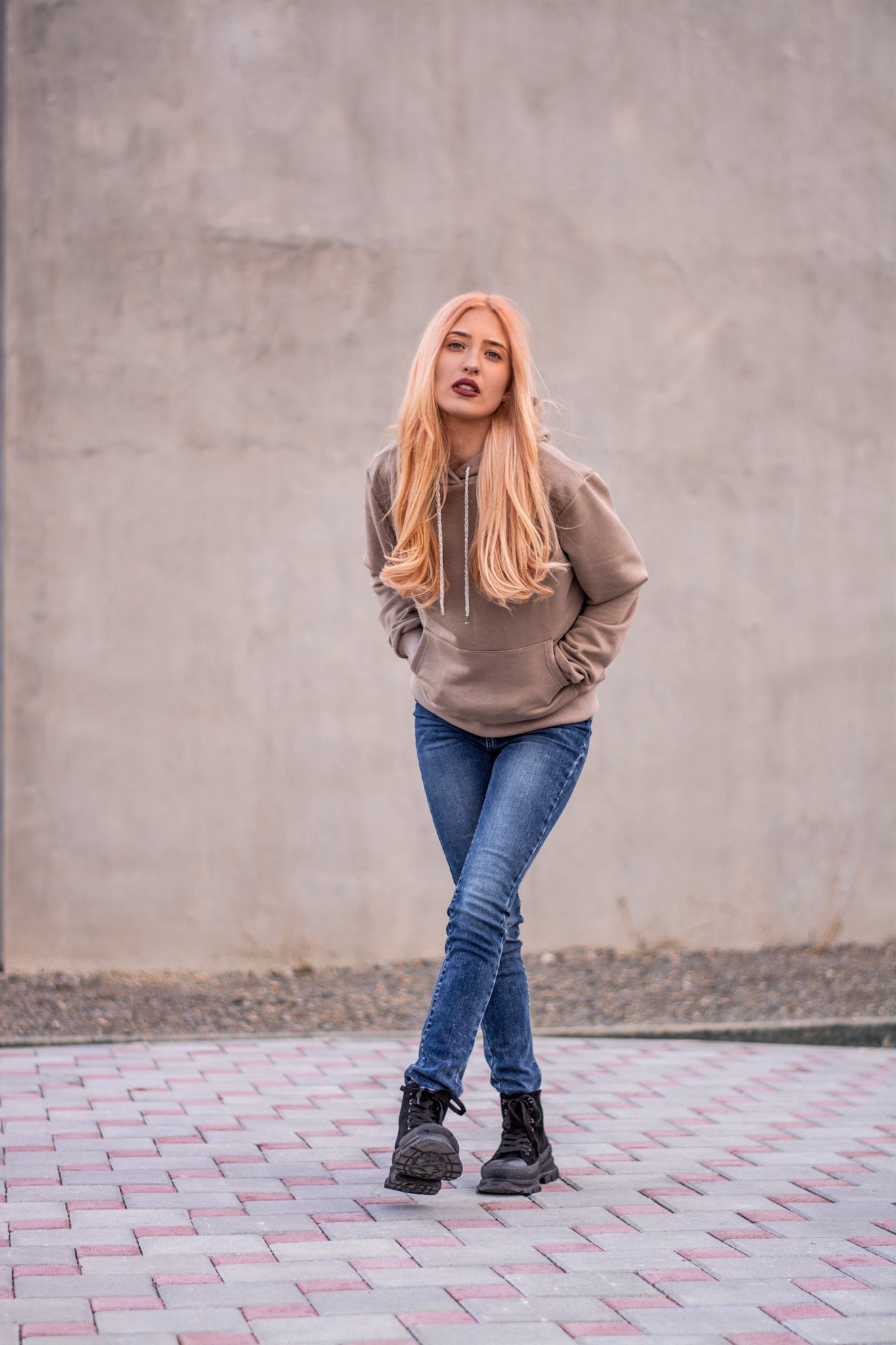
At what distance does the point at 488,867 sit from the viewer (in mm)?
3234

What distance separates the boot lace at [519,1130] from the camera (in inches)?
132

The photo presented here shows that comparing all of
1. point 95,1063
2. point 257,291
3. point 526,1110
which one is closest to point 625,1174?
point 526,1110

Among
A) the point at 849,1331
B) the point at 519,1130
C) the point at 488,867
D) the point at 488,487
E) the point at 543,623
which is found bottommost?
the point at 849,1331

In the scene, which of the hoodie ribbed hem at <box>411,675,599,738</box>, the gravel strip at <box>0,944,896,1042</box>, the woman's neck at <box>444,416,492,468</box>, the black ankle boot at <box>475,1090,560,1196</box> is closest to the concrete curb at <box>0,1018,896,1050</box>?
the gravel strip at <box>0,944,896,1042</box>

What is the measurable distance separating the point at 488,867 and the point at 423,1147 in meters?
0.58

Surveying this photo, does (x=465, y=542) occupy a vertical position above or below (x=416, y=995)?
above

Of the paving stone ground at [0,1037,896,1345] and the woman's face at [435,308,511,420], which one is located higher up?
the woman's face at [435,308,511,420]

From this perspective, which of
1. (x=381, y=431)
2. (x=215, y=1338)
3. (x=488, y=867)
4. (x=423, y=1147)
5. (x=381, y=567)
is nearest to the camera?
(x=215, y=1338)

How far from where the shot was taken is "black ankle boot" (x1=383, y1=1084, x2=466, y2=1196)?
306 centimetres

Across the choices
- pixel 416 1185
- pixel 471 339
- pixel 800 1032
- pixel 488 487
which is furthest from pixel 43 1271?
pixel 800 1032

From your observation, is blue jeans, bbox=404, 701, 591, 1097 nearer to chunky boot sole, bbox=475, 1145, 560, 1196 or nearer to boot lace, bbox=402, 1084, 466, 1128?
boot lace, bbox=402, 1084, 466, 1128

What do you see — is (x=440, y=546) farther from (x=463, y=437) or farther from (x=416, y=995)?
(x=416, y=995)

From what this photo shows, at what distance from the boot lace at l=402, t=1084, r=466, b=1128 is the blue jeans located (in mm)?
18

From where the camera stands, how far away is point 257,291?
6.39m
